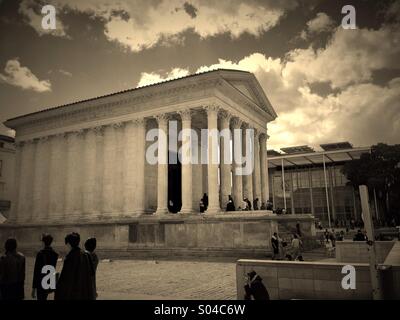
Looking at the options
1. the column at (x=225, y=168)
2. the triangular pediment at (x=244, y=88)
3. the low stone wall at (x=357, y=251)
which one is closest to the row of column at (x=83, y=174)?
the column at (x=225, y=168)

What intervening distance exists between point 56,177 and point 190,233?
17435 mm

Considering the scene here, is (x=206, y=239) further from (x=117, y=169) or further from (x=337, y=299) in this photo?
(x=337, y=299)

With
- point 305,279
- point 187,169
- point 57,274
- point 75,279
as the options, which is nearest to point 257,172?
point 187,169

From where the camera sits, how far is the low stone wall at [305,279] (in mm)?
8195

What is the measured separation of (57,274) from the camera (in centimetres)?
757

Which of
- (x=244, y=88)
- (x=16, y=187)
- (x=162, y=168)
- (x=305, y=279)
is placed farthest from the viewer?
(x=16, y=187)

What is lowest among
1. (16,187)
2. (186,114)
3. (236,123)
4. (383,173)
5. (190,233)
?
(190,233)

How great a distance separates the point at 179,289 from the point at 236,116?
2029 centimetres

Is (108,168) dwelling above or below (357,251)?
above

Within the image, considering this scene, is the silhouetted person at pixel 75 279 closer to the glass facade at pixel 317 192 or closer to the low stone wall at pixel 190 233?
the low stone wall at pixel 190 233

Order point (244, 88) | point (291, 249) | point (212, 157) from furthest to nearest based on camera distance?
1. point (244, 88)
2. point (212, 157)
3. point (291, 249)

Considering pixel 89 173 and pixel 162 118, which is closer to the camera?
pixel 162 118

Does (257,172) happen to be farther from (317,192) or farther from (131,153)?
(317,192)

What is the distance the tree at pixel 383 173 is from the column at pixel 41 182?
40.9 m
